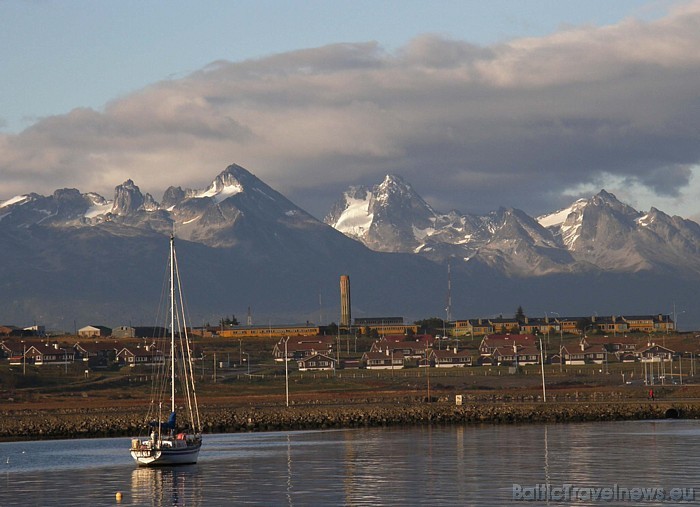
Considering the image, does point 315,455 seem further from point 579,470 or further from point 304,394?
point 304,394

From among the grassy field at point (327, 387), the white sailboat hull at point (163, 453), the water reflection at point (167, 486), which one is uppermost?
the grassy field at point (327, 387)

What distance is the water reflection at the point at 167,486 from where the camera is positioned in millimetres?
68044

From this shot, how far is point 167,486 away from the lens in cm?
7488

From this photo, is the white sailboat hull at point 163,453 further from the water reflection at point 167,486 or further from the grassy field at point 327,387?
the grassy field at point 327,387

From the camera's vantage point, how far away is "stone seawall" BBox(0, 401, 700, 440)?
378 ft

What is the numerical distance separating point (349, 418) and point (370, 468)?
42.1 meters

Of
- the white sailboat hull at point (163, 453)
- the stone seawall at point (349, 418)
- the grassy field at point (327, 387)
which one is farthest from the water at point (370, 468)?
the grassy field at point (327, 387)

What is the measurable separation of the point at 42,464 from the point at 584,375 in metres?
118

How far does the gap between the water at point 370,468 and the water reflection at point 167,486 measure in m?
0.08

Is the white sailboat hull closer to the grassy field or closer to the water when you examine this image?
the water

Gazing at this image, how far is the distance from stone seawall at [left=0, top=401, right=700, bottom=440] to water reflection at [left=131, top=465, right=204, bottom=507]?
106 feet

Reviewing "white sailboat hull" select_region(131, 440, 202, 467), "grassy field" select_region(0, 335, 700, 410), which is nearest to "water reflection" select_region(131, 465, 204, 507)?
"white sailboat hull" select_region(131, 440, 202, 467)

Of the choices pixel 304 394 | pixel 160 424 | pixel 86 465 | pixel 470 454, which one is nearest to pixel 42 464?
pixel 86 465

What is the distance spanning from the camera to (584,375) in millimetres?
190500
